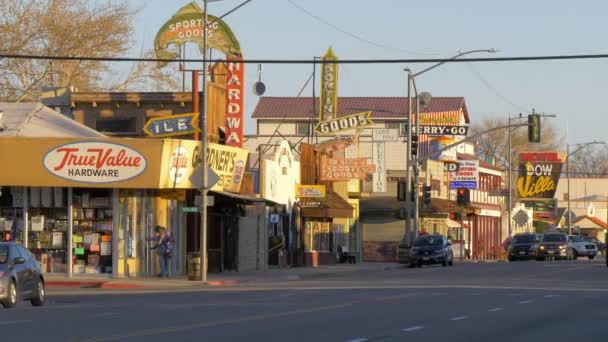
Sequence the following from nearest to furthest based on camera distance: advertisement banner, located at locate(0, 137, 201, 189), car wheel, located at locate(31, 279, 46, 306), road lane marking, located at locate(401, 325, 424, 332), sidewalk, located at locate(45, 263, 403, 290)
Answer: road lane marking, located at locate(401, 325, 424, 332) < car wheel, located at locate(31, 279, 46, 306) < sidewalk, located at locate(45, 263, 403, 290) < advertisement banner, located at locate(0, 137, 201, 189)

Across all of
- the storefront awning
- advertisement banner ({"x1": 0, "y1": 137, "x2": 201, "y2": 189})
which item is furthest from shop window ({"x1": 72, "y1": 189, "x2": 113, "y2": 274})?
the storefront awning

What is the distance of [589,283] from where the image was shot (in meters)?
38.5

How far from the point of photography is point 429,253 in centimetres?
6044

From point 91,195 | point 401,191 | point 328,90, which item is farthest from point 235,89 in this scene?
point 328,90

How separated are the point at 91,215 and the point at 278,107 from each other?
59850mm

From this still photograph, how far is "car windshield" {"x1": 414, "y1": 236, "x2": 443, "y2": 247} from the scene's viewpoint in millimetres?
61000

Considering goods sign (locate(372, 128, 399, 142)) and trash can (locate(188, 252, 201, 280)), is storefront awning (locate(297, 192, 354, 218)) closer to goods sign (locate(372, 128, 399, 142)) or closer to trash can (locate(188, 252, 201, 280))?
goods sign (locate(372, 128, 399, 142))

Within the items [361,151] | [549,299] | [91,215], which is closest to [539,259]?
[361,151]

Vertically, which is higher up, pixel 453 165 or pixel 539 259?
pixel 453 165

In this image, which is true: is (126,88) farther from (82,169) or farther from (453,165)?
(453,165)

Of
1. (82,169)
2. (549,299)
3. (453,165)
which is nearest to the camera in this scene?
(549,299)

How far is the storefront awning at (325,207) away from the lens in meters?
59.7

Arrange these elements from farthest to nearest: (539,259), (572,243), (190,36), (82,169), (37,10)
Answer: (572,243), (539,259), (37,10), (190,36), (82,169)

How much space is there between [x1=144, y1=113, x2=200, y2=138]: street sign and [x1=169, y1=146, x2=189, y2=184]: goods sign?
2470mm
